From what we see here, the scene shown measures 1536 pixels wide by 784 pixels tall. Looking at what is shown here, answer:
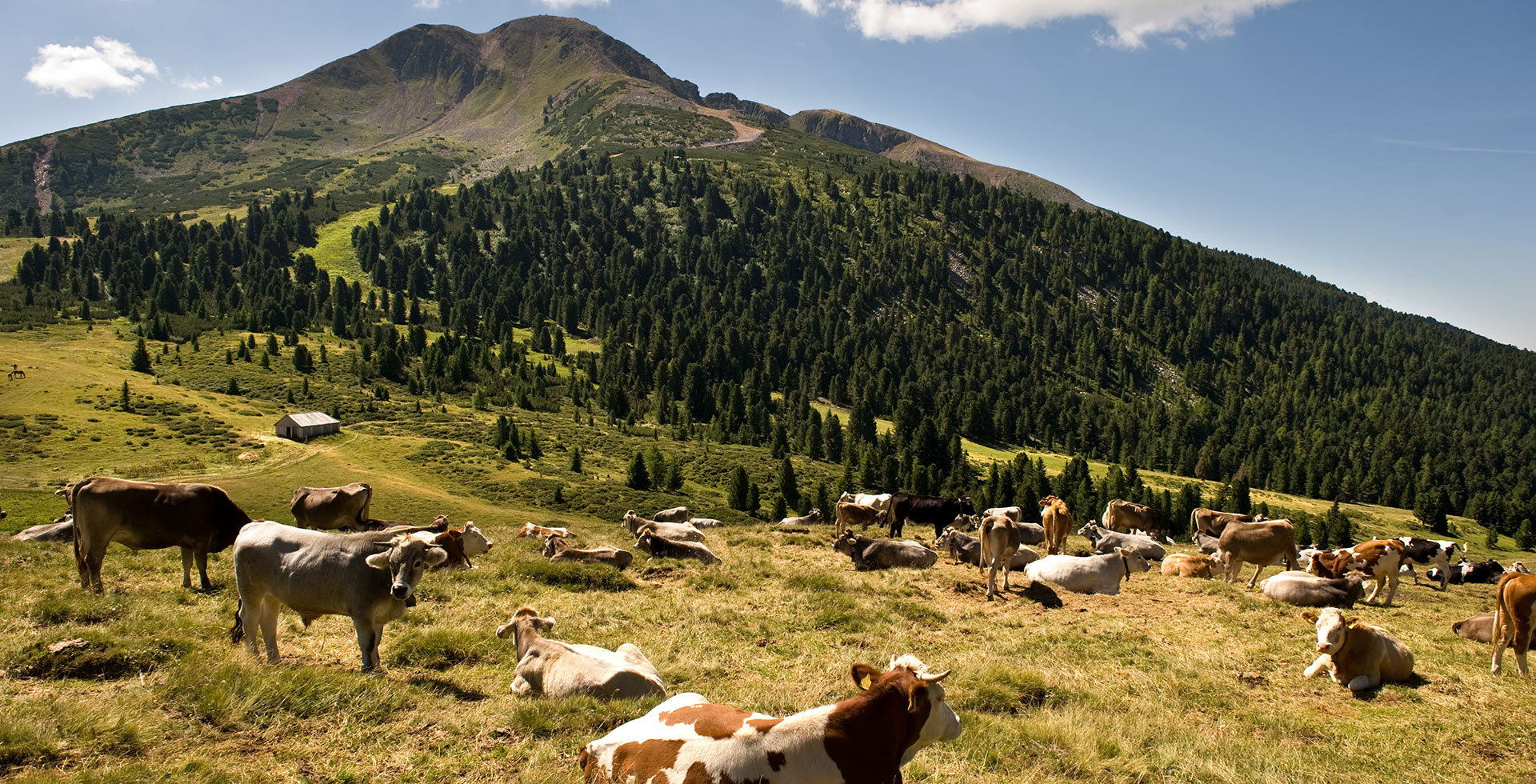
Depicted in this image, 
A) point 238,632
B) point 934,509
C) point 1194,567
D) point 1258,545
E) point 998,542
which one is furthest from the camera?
point 934,509

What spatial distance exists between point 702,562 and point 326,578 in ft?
43.6

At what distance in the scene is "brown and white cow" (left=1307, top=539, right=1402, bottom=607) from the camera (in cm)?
2094

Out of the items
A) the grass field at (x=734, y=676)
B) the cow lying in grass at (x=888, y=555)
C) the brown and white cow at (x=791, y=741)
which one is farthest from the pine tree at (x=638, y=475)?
the brown and white cow at (x=791, y=741)

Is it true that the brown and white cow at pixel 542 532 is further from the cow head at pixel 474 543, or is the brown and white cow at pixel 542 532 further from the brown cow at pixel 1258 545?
the brown cow at pixel 1258 545

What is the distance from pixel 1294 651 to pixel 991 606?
6540 millimetres

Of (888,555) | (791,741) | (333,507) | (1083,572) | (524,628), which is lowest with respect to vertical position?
(333,507)

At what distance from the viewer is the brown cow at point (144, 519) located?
13320 mm

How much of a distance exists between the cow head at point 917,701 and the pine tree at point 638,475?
8141 centimetres

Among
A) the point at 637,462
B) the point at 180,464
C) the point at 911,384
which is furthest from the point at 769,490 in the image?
the point at 911,384

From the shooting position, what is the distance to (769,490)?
93.6 m

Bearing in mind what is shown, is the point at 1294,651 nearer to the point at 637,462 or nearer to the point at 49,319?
the point at 637,462

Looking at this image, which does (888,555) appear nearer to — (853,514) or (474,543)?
(853,514)

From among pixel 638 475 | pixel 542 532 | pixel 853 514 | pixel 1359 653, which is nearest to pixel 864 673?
pixel 1359 653

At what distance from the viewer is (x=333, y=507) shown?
23.0m
